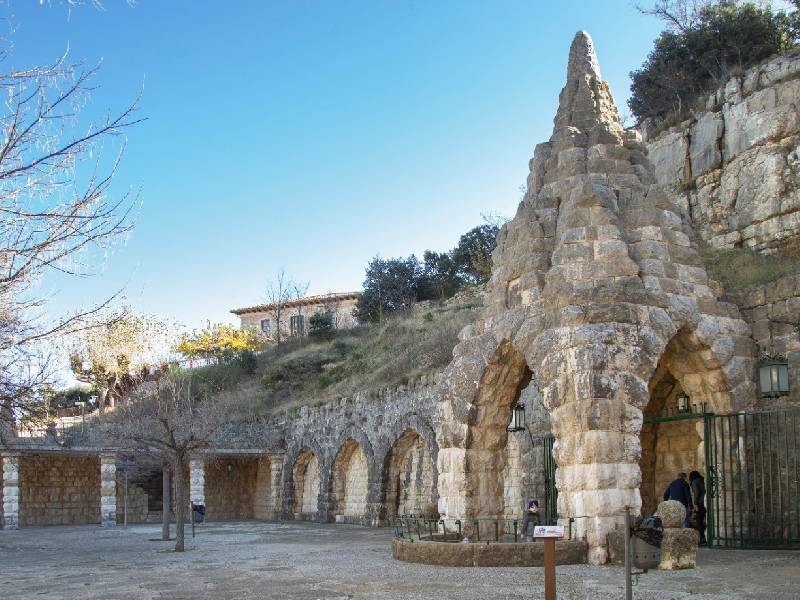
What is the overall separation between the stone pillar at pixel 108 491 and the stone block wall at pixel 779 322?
916 inches

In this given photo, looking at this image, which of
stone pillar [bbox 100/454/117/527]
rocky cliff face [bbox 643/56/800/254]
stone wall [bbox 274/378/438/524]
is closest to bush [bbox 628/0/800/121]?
rocky cliff face [bbox 643/56/800/254]

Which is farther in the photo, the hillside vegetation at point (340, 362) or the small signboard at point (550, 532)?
the hillside vegetation at point (340, 362)

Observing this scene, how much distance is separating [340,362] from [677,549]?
1351 inches

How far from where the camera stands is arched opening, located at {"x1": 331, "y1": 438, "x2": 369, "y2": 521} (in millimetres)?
26406

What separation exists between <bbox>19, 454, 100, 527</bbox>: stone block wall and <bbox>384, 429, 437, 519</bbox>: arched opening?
14.0m

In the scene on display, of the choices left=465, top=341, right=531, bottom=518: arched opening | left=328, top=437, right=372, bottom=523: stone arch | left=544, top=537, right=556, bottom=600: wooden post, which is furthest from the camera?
left=328, top=437, right=372, bottom=523: stone arch

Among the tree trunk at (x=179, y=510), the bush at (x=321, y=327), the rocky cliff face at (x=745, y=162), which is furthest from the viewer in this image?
the bush at (x=321, y=327)

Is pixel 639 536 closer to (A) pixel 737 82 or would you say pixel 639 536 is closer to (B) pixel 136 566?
(B) pixel 136 566

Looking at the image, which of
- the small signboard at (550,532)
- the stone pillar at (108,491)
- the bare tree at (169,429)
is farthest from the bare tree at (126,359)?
the small signboard at (550,532)

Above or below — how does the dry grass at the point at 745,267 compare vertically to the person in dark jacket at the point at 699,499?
above

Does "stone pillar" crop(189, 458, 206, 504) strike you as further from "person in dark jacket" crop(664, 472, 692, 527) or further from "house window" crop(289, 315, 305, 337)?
Answer: "house window" crop(289, 315, 305, 337)

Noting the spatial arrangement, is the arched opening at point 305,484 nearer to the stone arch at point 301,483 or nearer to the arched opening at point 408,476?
the stone arch at point 301,483

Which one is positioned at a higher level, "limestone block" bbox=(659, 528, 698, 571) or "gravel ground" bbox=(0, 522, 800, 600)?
"limestone block" bbox=(659, 528, 698, 571)

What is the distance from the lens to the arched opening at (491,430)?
11664 mm
